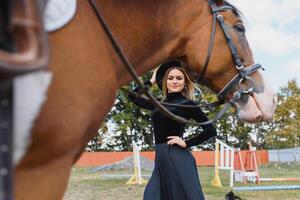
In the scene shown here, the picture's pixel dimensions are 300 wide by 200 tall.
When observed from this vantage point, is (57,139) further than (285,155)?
No

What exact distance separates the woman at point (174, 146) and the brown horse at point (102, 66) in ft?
5.73

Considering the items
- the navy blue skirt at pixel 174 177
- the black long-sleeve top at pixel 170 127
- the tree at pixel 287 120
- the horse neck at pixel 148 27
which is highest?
the tree at pixel 287 120

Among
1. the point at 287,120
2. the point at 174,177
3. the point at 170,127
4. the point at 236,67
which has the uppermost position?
the point at 287,120

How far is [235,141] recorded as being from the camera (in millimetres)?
60719

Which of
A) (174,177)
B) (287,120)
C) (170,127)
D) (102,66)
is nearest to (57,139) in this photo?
(102,66)

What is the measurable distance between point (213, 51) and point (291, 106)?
2158 inches

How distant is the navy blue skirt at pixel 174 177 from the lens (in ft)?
16.0

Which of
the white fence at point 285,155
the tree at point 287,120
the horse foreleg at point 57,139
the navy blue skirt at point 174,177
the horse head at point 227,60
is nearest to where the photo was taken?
the horse foreleg at point 57,139

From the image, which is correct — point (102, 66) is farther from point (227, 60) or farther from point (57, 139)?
point (227, 60)

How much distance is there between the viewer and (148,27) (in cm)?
283

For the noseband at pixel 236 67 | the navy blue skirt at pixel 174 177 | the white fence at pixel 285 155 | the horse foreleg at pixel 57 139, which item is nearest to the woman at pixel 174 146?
the navy blue skirt at pixel 174 177

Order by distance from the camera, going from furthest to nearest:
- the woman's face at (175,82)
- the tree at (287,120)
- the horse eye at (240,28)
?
1. the tree at (287,120)
2. the woman's face at (175,82)
3. the horse eye at (240,28)

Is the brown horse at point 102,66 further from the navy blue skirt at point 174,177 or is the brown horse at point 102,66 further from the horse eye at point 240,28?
the navy blue skirt at point 174,177

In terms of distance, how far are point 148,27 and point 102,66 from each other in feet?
1.95
